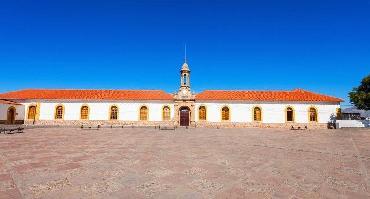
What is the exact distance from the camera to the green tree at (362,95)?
3380 centimetres

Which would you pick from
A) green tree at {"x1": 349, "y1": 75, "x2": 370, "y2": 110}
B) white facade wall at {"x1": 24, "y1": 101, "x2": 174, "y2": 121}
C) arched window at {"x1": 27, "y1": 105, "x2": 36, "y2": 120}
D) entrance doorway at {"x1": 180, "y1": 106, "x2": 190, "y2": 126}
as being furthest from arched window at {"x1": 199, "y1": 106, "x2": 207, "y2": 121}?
arched window at {"x1": 27, "y1": 105, "x2": 36, "y2": 120}

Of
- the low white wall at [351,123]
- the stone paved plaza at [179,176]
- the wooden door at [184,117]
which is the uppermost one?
the wooden door at [184,117]

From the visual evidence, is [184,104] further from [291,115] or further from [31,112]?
[31,112]

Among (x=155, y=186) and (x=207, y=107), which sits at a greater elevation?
(x=207, y=107)

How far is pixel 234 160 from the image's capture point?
29.9 feet

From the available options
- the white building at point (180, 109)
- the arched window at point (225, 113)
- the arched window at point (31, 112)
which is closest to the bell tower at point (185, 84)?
the white building at point (180, 109)

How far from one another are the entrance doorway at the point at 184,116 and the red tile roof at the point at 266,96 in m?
2.13

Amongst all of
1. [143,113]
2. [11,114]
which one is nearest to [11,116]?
[11,114]

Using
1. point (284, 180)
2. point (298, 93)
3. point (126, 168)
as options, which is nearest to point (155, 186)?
point (126, 168)

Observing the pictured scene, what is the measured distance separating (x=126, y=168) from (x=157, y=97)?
27.4 meters

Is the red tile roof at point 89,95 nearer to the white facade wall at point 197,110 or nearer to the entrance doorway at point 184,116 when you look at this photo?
the white facade wall at point 197,110

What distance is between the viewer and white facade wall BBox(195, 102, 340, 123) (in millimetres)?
33625

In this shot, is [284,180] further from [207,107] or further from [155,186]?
[207,107]

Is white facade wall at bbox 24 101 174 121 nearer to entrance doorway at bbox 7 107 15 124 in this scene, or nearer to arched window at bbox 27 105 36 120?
arched window at bbox 27 105 36 120
